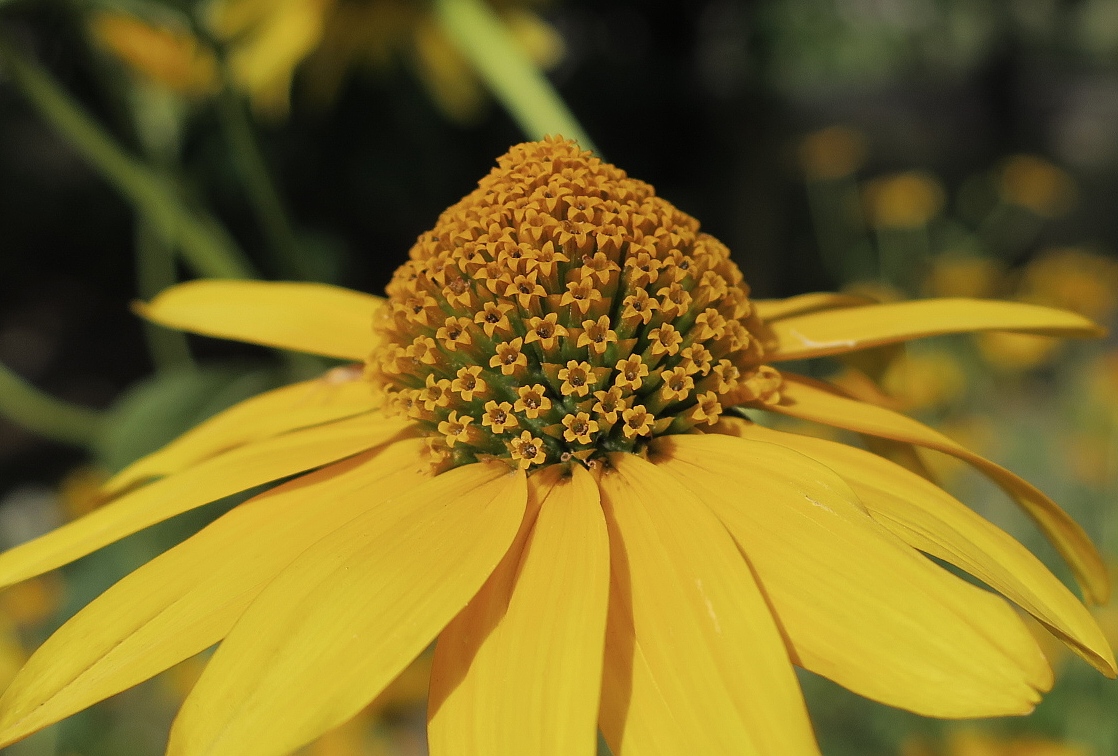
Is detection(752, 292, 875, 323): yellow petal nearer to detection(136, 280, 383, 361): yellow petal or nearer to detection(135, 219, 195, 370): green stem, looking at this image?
detection(136, 280, 383, 361): yellow petal

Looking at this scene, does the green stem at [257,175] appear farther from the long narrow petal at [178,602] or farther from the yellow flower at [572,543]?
the long narrow petal at [178,602]

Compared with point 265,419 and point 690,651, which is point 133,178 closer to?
point 265,419

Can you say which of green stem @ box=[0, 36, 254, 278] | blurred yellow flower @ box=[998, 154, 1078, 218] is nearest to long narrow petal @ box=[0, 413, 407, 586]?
green stem @ box=[0, 36, 254, 278]

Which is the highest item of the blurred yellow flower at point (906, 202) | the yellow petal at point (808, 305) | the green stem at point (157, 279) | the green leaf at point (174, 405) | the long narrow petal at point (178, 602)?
the blurred yellow flower at point (906, 202)

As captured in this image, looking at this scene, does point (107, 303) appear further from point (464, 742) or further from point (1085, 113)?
point (1085, 113)

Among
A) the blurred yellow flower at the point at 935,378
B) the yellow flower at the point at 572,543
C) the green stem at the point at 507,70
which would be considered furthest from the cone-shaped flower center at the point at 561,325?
the blurred yellow flower at the point at 935,378

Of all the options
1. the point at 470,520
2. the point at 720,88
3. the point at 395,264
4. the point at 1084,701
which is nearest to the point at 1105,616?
the point at 1084,701

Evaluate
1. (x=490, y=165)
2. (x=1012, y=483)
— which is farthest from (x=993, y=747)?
(x=490, y=165)
